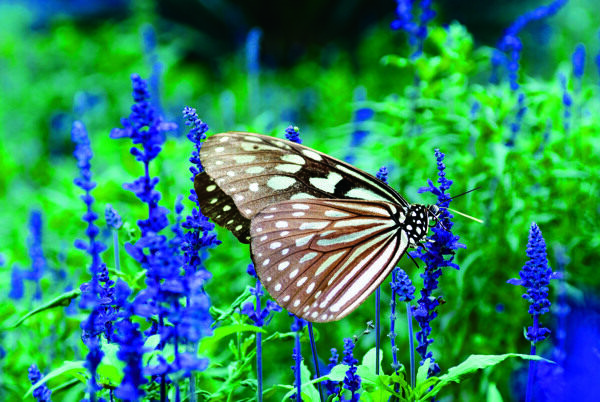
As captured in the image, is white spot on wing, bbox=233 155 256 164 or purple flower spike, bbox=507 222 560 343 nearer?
purple flower spike, bbox=507 222 560 343

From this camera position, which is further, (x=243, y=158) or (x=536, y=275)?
(x=243, y=158)

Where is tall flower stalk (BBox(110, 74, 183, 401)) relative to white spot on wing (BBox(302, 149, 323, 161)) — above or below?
below

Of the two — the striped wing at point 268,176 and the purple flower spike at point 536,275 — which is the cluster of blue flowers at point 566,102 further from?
the purple flower spike at point 536,275

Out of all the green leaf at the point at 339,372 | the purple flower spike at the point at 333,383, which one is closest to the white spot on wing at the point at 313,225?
the purple flower spike at the point at 333,383

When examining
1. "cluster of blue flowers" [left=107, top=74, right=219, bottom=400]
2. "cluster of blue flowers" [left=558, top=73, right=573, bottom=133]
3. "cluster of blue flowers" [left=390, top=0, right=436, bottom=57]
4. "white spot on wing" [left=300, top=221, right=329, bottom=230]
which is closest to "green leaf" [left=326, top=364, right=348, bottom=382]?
"cluster of blue flowers" [left=107, top=74, right=219, bottom=400]

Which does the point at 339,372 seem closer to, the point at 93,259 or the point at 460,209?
the point at 93,259

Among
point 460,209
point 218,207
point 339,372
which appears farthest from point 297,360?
point 460,209

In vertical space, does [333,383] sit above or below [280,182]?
below

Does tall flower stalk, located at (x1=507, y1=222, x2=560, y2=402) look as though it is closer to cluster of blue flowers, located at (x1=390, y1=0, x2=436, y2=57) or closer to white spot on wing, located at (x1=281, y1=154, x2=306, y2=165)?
white spot on wing, located at (x1=281, y1=154, x2=306, y2=165)

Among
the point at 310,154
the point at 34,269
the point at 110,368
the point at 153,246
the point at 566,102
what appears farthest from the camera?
the point at 566,102
